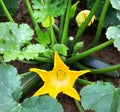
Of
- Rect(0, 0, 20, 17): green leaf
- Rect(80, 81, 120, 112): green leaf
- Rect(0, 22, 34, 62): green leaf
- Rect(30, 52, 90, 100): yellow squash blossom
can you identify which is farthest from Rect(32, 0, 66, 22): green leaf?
Rect(0, 0, 20, 17): green leaf

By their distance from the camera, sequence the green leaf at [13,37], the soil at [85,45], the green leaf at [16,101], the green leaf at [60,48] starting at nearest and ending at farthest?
the green leaf at [16,101] → the green leaf at [13,37] → the green leaf at [60,48] → the soil at [85,45]

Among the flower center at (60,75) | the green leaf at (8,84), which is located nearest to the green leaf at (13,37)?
the green leaf at (8,84)

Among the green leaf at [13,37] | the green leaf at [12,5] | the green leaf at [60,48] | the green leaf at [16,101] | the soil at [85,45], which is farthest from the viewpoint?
the green leaf at [12,5]

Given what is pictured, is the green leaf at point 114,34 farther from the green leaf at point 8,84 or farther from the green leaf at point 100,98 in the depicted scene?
the green leaf at point 8,84

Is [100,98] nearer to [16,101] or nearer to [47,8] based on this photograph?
[16,101]

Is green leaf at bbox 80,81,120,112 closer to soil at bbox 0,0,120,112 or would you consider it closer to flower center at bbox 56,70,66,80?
flower center at bbox 56,70,66,80

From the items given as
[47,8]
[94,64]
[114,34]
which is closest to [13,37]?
[47,8]
